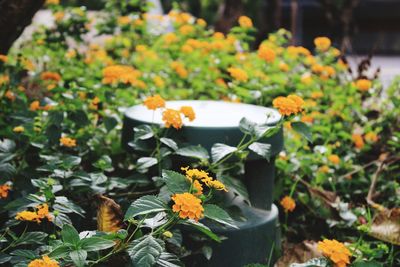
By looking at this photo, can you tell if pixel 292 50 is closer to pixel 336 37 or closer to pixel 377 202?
pixel 377 202

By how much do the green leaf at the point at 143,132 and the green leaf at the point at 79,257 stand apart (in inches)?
22.5

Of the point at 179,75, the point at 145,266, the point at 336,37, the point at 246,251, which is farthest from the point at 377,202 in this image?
the point at 336,37

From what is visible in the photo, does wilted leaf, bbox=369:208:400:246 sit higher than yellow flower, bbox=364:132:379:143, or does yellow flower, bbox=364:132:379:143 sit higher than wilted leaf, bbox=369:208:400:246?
wilted leaf, bbox=369:208:400:246

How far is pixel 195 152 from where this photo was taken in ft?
5.97

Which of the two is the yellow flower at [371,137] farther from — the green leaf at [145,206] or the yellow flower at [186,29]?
the green leaf at [145,206]

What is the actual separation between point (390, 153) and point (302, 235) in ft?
2.30

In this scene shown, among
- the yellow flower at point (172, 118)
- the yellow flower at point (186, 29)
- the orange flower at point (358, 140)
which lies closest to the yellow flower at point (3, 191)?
the yellow flower at point (172, 118)

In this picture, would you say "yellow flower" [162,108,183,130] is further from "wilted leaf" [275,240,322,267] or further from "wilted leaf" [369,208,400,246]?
"wilted leaf" [369,208,400,246]

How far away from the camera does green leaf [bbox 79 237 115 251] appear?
1.43 meters

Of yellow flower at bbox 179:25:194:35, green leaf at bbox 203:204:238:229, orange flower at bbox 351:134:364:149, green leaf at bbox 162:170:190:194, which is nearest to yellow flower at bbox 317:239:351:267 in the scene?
green leaf at bbox 203:204:238:229

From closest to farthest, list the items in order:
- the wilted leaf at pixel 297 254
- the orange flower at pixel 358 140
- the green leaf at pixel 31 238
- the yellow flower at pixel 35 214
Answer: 1. the yellow flower at pixel 35 214
2. the green leaf at pixel 31 238
3. the wilted leaf at pixel 297 254
4. the orange flower at pixel 358 140

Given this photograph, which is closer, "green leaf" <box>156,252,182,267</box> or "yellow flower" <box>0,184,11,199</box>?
"green leaf" <box>156,252,182,267</box>

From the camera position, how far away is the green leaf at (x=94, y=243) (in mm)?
1430

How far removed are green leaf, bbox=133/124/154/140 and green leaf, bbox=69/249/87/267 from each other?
0.57 m
